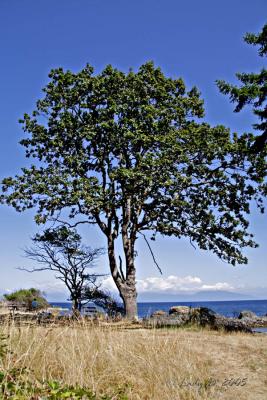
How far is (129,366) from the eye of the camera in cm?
718

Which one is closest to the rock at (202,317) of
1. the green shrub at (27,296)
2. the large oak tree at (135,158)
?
the large oak tree at (135,158)

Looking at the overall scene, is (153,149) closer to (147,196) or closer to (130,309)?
(147,196)

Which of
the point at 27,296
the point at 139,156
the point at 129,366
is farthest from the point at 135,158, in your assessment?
the point at 27,296

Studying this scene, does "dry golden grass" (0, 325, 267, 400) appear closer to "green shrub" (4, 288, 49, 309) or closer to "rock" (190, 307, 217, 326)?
"rock" (190, 307, 217, 326)

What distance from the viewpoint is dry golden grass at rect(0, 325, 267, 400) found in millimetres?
6352

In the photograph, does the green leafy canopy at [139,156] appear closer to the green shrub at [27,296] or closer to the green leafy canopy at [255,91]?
the green leafy canopy at [255,91]

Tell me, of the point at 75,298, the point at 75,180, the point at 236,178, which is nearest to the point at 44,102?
the point at 75,180

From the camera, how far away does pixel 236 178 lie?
2009 cm

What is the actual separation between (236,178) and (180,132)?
374 centimetres

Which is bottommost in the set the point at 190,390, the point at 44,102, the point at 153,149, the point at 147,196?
the point at 190,390

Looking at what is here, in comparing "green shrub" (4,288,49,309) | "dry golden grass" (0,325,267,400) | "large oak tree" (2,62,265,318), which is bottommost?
"dry golden grass" (0,325,267,400)

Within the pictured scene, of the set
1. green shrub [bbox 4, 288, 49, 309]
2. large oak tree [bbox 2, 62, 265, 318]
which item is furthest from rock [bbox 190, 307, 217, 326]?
green shrub [bbox 4, 288, 49, 309]

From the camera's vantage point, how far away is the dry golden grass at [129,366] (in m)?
6.35

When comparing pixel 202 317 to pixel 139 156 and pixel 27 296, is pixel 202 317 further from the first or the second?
pixel 27 296
